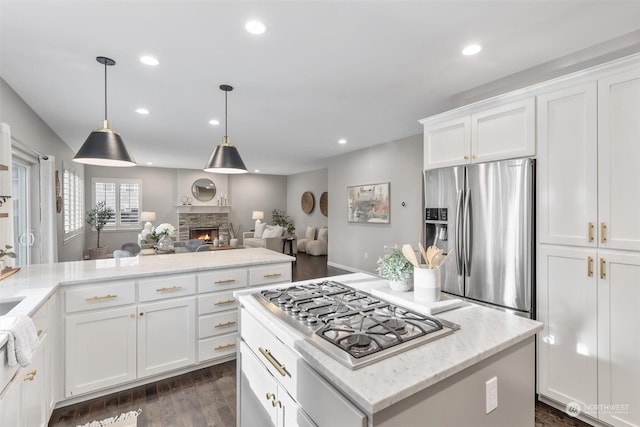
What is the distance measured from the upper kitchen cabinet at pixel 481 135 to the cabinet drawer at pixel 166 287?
2540mm

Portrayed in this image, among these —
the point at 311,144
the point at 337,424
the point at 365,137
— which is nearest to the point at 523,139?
the point at 337,424

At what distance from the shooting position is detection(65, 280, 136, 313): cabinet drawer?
214 cm

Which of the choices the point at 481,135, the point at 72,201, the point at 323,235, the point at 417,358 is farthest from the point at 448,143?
the point at 72,201

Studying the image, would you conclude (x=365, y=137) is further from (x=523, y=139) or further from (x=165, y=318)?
(x=165, y=318)

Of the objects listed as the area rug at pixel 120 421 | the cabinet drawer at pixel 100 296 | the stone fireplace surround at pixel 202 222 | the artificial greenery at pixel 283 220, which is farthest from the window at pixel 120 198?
the area rug at pixel 120 421

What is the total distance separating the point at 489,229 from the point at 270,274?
2.02 m

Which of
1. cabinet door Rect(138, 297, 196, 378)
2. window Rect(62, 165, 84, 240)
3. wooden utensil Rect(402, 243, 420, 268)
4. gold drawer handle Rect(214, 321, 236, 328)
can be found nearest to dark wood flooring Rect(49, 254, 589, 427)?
cabinet door Rect(138, 297, 196, 378)

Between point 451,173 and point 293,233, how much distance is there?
321 inches

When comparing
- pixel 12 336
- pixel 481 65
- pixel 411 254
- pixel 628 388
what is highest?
pixel 481 65

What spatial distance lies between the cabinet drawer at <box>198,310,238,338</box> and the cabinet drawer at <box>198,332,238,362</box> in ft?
0.17

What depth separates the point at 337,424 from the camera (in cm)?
90

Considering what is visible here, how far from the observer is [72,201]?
614cm

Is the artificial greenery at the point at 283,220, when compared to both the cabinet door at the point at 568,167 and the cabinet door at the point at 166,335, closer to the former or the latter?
the cabinet door at the point at 166,335

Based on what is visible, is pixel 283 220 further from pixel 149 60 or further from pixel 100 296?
pixel 100 296
